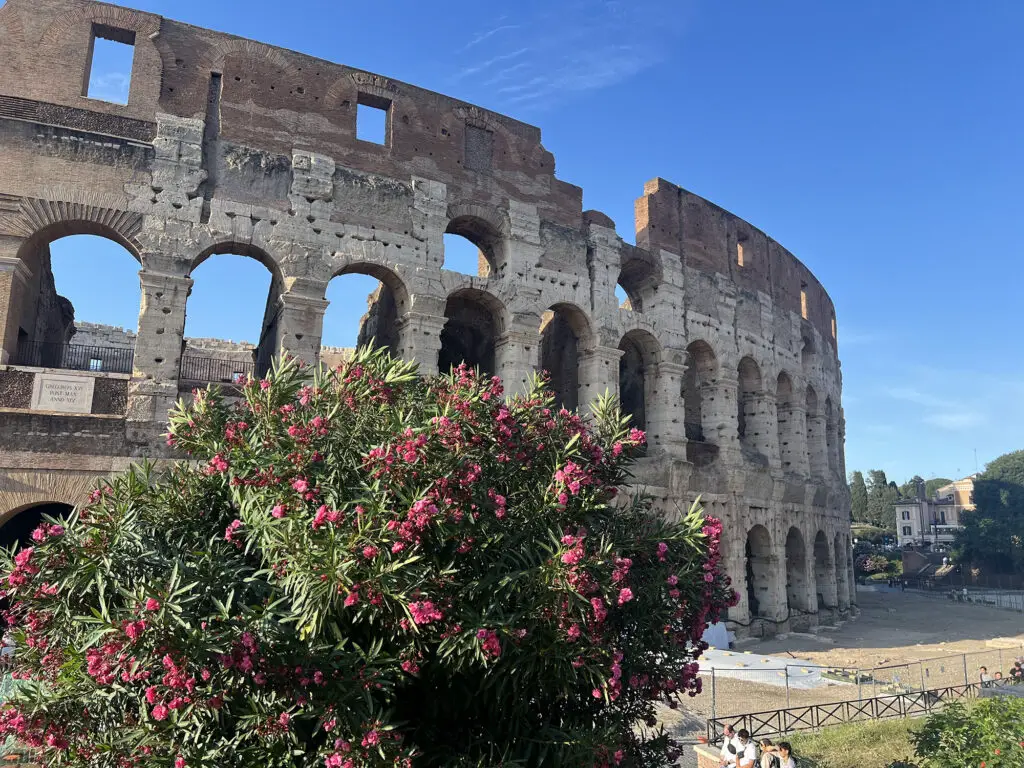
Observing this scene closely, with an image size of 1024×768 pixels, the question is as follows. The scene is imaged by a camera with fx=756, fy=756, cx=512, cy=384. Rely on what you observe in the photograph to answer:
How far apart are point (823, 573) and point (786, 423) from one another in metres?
5.35

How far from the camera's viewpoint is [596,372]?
56.1 ft

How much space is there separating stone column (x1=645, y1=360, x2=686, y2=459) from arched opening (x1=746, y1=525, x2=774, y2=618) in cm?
436

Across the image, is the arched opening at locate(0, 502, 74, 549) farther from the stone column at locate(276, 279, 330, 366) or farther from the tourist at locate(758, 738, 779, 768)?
the tourist at locate(758, 738, 779, 768)

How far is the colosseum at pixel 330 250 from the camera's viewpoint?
41.5ft

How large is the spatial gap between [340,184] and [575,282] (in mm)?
5591

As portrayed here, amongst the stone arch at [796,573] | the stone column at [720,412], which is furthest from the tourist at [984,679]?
the stone column at [720,412]

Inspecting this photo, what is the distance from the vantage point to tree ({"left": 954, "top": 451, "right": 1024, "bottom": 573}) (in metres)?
47.2

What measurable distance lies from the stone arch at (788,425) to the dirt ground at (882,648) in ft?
16.8

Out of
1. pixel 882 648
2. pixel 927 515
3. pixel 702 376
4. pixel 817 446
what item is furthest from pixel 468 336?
pixel 927 515

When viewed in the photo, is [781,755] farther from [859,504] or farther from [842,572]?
[859,504]

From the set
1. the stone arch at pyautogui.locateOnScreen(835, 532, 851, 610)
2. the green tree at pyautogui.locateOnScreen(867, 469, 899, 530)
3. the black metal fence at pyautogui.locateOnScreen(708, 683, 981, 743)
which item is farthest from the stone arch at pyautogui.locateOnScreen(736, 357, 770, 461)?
the green tree at pyautogui.locateOnScreen(867, 469, 899, 530)

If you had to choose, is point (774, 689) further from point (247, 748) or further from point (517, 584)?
point (247, 748)

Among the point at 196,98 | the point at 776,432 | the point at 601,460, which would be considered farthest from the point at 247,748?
the point at 776,432

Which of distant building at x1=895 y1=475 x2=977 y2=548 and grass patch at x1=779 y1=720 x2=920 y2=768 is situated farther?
distant building at x1=895 y1=475 x2=977 y2=548
